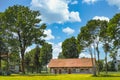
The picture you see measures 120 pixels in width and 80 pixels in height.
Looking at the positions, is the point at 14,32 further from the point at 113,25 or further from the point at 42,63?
the point at 42,63

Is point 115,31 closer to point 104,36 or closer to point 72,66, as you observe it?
point 104,36

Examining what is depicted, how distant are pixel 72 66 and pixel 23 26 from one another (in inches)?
1440

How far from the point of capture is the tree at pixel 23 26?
262 ft

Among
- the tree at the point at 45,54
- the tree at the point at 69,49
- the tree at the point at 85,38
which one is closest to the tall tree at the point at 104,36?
the tree at the point at 85,38

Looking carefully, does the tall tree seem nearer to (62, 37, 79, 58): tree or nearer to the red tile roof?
the red tile roof

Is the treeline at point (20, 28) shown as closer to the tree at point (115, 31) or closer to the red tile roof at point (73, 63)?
the tree at point (115, 31)

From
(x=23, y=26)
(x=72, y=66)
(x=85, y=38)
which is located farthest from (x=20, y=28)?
(x=72, y=66)

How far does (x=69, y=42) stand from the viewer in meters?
129

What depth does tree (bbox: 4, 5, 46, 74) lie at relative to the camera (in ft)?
262

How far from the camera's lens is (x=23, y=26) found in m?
79.3

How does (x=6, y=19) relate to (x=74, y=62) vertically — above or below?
above

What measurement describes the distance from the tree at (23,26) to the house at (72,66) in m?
31.1

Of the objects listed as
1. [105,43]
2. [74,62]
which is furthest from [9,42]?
[74,62]

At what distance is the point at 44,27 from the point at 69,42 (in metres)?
47.3
